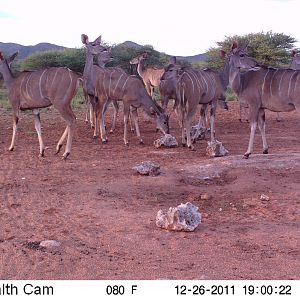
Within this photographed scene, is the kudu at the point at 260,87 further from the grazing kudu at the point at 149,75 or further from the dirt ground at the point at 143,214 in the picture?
the grazing kudu at the point at 149,75

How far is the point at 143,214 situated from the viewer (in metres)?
6.09

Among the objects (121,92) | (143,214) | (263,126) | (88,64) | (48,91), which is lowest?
(143,214)

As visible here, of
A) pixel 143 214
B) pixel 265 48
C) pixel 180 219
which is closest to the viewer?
pixel 180 219

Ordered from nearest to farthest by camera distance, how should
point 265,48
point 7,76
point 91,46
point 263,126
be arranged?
1. point 263,126
2. point 7,76
3. point 91,46
4. point 265,48

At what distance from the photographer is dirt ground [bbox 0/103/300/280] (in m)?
4.55

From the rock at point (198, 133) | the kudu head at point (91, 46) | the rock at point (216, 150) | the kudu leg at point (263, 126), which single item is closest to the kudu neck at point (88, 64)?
the kudu head at point (91, 46)

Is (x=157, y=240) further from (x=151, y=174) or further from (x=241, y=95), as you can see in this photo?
(x=241, y=95)

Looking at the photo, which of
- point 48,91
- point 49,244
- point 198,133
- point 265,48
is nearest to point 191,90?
point 198,133

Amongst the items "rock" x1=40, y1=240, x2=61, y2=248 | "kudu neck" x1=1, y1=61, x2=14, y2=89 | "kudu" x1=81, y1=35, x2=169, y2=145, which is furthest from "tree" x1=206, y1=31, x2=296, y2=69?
"rock" x1=40, y1=240, x2=61, y2=248

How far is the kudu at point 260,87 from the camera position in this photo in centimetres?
881

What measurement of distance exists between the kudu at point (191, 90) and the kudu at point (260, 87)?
3.53 ft

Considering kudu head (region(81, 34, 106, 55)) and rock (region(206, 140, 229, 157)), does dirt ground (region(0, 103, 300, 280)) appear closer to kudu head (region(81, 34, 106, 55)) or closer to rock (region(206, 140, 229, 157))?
rock (region(206, 140, 229, 157))

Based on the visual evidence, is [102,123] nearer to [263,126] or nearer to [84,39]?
[84,39]

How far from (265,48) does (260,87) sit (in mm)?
16542
